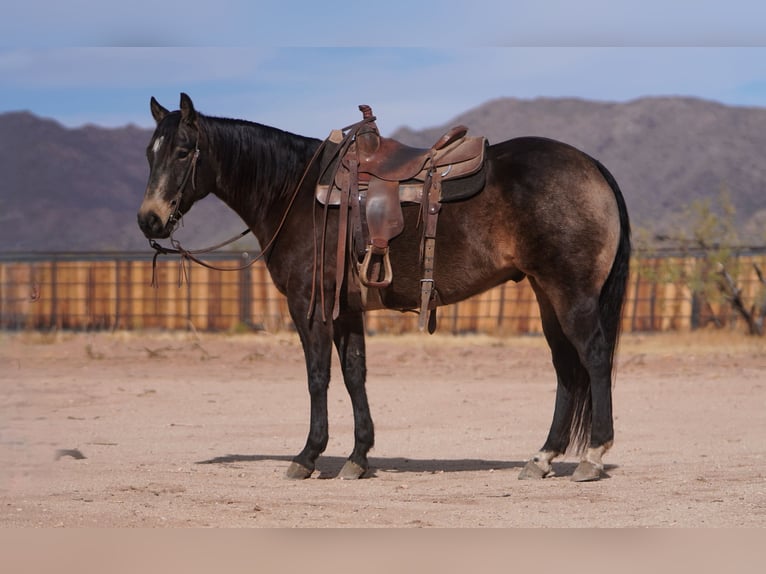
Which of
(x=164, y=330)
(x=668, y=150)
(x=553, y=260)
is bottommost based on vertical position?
(x=164, y=330)

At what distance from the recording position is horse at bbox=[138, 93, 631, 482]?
24.4 ft

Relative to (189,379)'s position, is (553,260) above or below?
above

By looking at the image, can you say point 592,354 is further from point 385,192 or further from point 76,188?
point 76,188

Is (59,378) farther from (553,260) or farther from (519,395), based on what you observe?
(553,260)

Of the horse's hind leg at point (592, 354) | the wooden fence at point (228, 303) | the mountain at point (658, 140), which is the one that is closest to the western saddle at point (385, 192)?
the horse's hind leg at point (592, 354)

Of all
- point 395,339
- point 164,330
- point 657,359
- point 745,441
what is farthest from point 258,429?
point 164,330

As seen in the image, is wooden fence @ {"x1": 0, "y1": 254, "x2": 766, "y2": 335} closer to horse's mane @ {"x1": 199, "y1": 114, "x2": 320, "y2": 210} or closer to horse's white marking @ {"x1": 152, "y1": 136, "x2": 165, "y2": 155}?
horse's mane @ {"x1": 199, "y1": 114, "x2": 320, "y2": 210}

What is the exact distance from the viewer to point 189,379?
51.8 ft

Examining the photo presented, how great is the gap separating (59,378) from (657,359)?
31.6ft

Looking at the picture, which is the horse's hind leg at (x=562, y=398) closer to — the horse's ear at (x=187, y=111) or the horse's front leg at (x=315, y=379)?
the horse's front leg at (x=315, y=379)

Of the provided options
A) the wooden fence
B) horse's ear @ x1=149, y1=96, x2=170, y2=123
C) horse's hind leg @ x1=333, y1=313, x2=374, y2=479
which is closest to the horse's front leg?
horse's hind leg @ x1=333, y1=313, x2=374, y2=479

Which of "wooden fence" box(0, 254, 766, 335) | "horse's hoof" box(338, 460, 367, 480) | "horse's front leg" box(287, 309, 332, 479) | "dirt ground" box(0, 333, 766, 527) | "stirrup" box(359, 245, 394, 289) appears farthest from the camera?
"wooden fence" box(0, 254, 766, 335)

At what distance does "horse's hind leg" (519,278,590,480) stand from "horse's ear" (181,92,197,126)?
8.91 feet

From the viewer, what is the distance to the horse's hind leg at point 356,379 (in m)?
7.95
